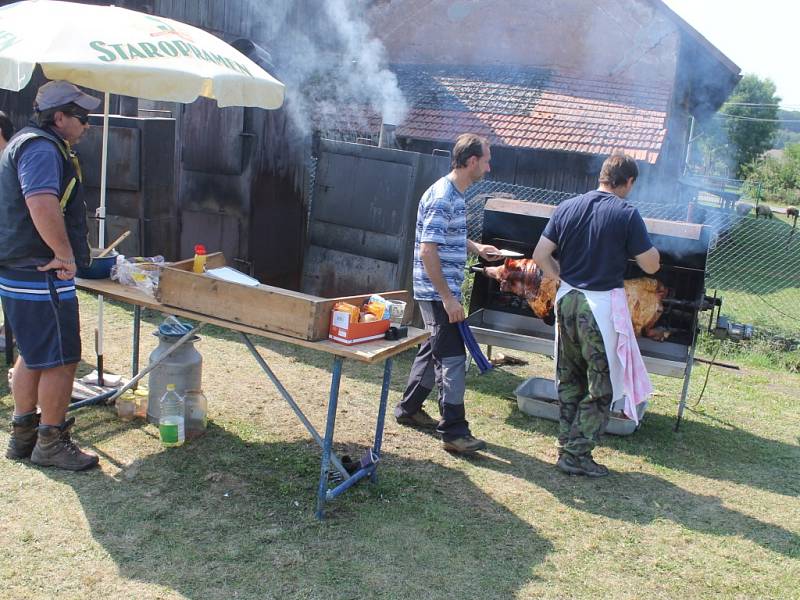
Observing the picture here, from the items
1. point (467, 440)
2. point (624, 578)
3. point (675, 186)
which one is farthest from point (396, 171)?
point (675, 186)

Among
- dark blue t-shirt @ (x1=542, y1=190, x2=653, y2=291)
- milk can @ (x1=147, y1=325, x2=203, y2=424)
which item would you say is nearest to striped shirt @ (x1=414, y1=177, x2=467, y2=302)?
dark blue t-shirt @ (x1=542, y1=190, x2=653, y2=291)

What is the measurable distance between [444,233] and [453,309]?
0.50 metres

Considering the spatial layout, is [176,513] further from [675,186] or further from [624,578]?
[675,186]

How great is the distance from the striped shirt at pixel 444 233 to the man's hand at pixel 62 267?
2.11 meters

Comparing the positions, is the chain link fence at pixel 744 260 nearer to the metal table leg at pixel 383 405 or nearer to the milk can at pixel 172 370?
the metal table leg at pixel 383 405

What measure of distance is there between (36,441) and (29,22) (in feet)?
8.49

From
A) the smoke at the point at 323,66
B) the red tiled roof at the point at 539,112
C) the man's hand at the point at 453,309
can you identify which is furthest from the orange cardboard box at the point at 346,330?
the red tiled roof at the point at 539,112

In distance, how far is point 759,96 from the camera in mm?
66750

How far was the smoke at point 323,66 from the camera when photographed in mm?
10242

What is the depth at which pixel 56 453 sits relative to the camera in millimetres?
4324

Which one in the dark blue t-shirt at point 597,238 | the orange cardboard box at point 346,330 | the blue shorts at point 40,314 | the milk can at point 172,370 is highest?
the dark blue t-shirt at point 597,238

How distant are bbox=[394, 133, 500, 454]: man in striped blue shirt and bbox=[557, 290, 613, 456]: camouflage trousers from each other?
25.6 inches

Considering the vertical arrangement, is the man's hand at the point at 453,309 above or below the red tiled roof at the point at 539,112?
below

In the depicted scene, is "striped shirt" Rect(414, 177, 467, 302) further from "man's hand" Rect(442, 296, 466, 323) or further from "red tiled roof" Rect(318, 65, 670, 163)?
"red tiled roof" Rect(318, 65, 670, 163)
